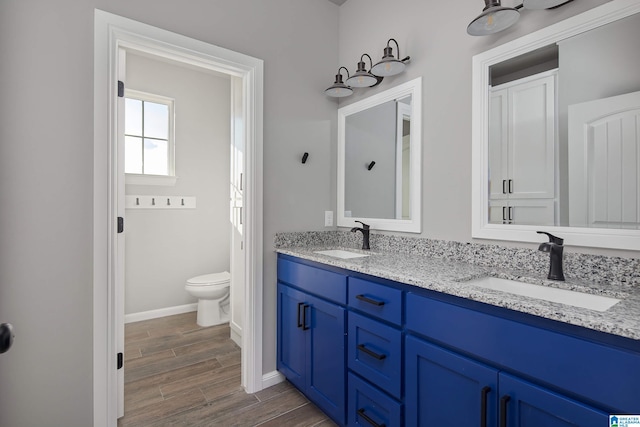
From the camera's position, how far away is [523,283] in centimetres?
132

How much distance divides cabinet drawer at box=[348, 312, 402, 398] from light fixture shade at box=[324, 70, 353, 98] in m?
1.55

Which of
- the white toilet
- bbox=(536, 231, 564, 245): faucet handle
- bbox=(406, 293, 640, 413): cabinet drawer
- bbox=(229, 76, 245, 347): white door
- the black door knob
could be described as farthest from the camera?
the white toilet

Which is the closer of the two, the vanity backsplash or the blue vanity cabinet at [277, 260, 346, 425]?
the vanity backsplash

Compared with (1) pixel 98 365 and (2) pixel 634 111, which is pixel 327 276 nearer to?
(1) pixel 98 365

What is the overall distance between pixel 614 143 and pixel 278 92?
1.82 metres

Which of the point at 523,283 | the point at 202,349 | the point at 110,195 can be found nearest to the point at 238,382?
the point at 202,349

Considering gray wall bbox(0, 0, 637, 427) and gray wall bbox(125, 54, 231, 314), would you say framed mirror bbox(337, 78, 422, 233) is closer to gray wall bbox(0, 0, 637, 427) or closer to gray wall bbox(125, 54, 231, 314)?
gray wall bbox(0, 0, 637, 427)

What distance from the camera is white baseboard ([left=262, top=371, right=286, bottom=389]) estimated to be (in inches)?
82.5

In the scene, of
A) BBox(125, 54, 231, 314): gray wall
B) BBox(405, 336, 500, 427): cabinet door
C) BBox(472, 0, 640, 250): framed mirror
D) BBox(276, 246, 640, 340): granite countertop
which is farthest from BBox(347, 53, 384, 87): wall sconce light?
BBox(125, 54, 231, 314): gray wall

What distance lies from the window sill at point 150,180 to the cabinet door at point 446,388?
9.77 feet

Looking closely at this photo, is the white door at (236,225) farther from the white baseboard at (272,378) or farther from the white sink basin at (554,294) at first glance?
the white sink basin at (554,294)

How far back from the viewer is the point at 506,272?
1.42 metres

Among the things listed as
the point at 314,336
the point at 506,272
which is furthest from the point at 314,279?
the point at 506,272

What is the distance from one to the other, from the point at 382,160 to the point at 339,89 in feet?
1.97
